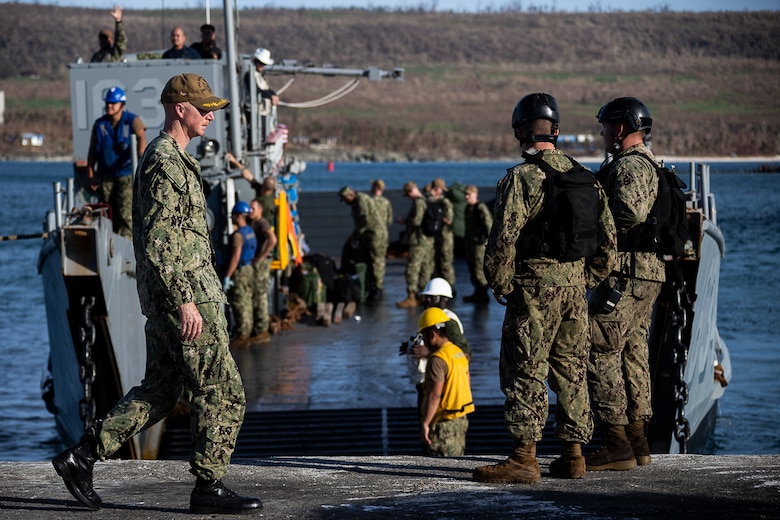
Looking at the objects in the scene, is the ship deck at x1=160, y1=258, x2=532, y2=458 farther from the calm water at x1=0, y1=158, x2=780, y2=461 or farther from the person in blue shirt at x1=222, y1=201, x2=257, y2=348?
the calm water at x1=0, y1=158, x2=780, y2=461

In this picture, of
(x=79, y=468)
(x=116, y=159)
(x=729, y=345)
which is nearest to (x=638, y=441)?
(x=79, y=468)

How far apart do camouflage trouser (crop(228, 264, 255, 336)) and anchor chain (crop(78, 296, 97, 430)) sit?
4.08 m

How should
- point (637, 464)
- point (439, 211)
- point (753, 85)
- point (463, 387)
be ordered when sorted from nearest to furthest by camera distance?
point (637, 464)
point (463, 387)
point (439, 211)
point (753, 85)

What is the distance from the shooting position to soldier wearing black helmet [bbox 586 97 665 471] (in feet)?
21.7

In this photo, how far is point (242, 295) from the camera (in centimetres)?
1442

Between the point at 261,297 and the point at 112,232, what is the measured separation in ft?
15.1

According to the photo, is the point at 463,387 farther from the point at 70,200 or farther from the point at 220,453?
the point at 70,200

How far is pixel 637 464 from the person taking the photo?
6699 mm

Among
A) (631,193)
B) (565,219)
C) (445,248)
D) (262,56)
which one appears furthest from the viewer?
(445,248)

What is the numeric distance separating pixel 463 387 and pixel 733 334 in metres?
19.7

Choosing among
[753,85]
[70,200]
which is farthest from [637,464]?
[753,85]

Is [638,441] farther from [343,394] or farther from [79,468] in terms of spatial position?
[343,394]

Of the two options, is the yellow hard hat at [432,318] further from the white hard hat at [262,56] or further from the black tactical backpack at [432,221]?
the black tactical backpack at [432,221]

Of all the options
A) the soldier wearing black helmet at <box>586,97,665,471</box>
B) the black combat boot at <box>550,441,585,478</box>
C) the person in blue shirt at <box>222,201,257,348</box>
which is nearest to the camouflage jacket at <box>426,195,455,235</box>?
the person in blue shirt at <box>222,201,257,348</box>
